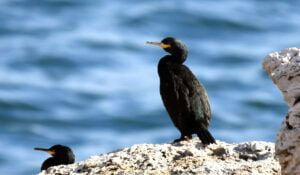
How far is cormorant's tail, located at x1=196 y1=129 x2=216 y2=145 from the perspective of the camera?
8852mm

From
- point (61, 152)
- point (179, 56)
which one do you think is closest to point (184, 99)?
point (179, 56)

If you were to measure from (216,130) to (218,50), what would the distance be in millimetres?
Result: 5936

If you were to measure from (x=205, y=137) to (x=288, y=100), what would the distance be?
6.00 feet

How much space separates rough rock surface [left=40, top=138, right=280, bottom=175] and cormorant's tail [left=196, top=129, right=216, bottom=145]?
156 millimetres

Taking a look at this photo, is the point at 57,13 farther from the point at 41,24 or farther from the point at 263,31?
the point at 263,31

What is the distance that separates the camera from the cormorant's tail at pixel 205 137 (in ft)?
29.0

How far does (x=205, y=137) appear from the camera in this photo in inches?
357

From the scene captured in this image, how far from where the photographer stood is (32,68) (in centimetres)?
3161

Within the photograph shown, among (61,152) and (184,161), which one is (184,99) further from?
(184,161)

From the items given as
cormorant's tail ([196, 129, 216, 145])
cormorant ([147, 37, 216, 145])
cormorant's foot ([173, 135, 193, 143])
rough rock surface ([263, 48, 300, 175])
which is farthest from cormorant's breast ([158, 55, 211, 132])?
rough rock surface ([263, 48, 300, 175])

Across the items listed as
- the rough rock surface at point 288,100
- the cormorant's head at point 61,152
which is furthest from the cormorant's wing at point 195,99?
the rough rock surface at point 288,100

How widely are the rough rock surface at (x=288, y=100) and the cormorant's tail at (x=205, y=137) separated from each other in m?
1.25

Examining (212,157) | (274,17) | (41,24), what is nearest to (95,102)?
(41,24)

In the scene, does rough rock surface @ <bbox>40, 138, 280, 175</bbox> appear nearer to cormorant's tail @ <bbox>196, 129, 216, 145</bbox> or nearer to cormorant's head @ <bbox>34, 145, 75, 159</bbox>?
cormorant's tail @ <bbox>196, 129, 216, 145</bbox>
